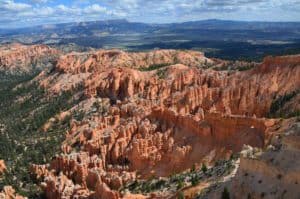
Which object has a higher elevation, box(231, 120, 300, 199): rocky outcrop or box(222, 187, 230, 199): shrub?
box(231, 120, 300, 199): rocky outcrop

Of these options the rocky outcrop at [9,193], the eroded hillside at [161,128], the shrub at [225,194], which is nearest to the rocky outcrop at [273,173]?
the shrub at [225,194]

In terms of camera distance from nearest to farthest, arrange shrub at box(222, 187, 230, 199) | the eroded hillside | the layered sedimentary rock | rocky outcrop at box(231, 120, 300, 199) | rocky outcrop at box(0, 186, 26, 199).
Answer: rocky outcrop at box(231, 120, 300, 199) < shrub at box(222, 187, 230, 199) < the eroded hillside < the layered sedimentary rock < rocky outcrop at box(0, 186, 26, 199)

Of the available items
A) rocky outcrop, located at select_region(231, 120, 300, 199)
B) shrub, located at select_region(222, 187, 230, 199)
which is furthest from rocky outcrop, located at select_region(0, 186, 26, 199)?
rocky outcrop, located at select_region(231, 120, 300, 199)

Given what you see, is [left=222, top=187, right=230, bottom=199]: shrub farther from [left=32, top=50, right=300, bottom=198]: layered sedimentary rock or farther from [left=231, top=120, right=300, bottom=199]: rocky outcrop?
[left=32, top=50, right=300, bottom=198]: layered sedimentary rock

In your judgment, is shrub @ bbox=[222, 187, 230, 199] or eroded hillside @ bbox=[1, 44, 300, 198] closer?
shrub @ bbox=[222, 187, 230, 199]

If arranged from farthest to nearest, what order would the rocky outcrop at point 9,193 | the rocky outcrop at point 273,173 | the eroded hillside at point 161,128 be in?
the rocky outcrop at point 9,193 < the eroded hillside at point 161,128 < the rocky outcrop at point 273,173

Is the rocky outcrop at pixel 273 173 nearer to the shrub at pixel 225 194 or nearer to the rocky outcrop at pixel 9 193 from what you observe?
the shrub at pixel 225 194
